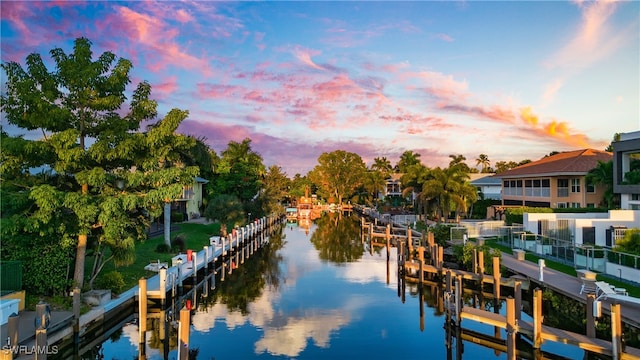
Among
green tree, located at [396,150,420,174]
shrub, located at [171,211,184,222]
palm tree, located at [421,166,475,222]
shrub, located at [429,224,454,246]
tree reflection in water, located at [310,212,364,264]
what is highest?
green tree, located at [396,150,420,174]

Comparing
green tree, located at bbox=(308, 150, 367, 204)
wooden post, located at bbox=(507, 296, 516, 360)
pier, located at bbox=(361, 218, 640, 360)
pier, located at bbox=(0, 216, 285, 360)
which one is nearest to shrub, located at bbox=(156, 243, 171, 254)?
pier, located at bbox=(0, 216, 285, 360)

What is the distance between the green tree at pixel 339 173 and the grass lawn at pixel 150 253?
203 feet

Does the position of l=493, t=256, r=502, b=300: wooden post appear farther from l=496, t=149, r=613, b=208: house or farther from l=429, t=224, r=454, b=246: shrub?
l=496, t=149, r=613, b=208: house

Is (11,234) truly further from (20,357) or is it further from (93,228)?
(20,357)

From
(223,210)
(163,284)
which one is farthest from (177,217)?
(163,284)

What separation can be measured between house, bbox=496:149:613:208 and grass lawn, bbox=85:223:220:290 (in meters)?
32.4

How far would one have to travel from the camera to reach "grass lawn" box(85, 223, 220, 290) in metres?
22.6

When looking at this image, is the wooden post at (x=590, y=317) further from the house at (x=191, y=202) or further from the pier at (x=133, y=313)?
the house at (x=191, y=202)

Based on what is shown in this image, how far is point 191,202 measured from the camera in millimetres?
59469

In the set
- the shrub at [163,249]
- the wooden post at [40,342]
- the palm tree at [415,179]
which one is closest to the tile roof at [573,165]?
the palm tree at [415,179]

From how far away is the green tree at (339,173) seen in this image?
110 metres

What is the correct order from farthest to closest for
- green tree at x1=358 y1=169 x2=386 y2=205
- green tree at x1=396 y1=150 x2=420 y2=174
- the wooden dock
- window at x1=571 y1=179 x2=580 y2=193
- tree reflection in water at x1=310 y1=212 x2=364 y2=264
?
green tree at x1=396 y1=150 x2=420 y2=174
green tree at x1=358 y1=169 x2=386 y2=205
window at x1=571 y1=179 x2=580 y2=193
tree reflection in water at x1=310 y1=212 x2=364 y2=264
the wooden dock

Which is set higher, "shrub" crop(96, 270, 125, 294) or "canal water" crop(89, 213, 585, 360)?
"shrub" crop(96, 270, 125, 294)

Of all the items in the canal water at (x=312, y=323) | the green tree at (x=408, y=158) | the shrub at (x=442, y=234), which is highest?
the green tree at (x=408, y=158)
